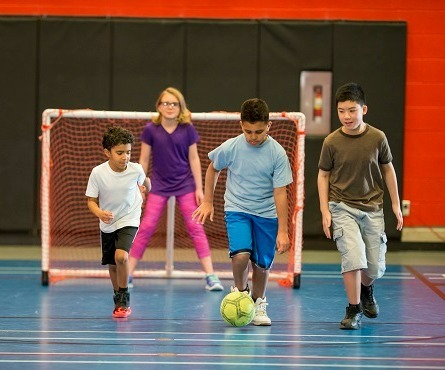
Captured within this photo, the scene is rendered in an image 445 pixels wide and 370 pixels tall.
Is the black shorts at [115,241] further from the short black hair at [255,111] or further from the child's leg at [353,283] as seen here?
the child's leg at [353,283]

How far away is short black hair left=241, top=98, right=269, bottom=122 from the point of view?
22.1 feet

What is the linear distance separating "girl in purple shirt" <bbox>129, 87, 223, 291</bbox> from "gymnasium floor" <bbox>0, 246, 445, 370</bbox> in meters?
0.43

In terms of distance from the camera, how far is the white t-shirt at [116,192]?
7344mm

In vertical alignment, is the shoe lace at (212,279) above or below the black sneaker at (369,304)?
below

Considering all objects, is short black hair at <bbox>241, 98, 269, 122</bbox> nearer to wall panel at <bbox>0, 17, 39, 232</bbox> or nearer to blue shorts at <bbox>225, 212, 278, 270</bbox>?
blue shorts at <bbox>225, 212, 278, 270</bbox>

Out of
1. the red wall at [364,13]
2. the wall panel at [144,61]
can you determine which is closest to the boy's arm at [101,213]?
the wall panel at [144,61]

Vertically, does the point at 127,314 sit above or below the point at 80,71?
below

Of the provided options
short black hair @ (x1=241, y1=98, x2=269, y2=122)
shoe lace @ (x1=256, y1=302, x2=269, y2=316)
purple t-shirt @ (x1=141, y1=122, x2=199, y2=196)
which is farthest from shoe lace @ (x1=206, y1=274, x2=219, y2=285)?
short black hair @ (x1=241, y1=98, x2=269, y2=122)

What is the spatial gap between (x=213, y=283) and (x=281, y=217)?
2.19 m

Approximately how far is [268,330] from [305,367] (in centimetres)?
118

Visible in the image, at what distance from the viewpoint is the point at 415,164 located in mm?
12109

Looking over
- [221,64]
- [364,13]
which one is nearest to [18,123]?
[221,64]

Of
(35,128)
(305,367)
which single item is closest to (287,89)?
(35,128)

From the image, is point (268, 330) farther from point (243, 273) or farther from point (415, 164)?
point (415, 164)
